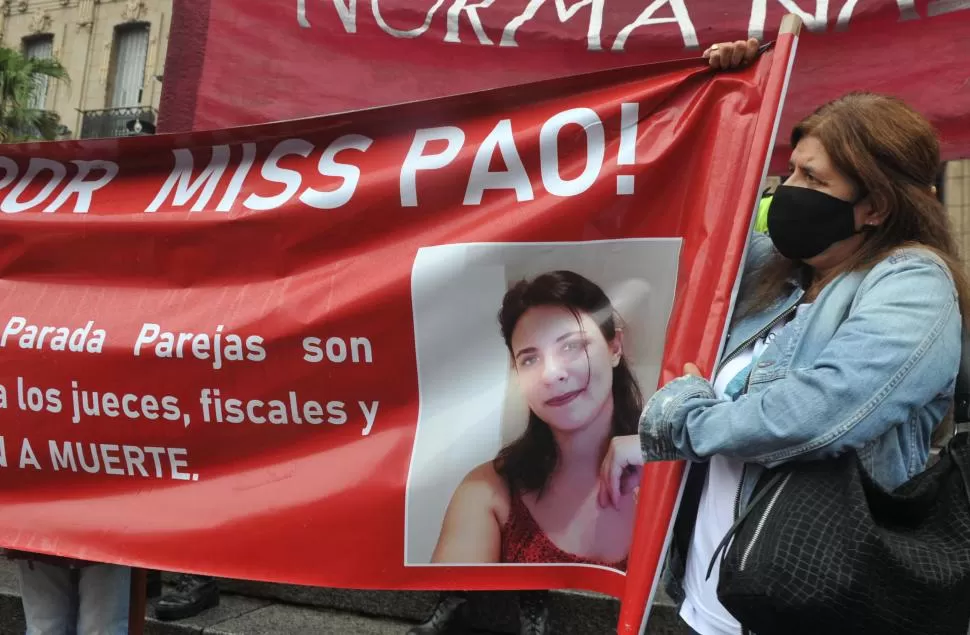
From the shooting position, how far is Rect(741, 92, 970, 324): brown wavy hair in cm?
154

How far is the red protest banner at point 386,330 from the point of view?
2047mm

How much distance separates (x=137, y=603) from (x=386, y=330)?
53.7 inches

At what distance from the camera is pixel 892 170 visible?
5.11ft

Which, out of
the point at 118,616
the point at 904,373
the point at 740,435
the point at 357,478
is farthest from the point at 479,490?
the point at 118,616

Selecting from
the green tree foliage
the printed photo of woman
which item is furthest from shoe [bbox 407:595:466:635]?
the green tree foliage

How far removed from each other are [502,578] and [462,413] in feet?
1.33

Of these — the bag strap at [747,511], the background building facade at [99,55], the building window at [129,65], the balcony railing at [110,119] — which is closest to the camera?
the bag strap at [747,511]

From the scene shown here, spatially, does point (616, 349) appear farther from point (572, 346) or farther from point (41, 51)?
point (41, 51)

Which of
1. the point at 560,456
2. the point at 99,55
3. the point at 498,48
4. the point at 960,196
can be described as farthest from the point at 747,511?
the point at 99,55

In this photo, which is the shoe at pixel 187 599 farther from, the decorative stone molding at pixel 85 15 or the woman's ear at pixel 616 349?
the decorative stone molding at pixel 85 15

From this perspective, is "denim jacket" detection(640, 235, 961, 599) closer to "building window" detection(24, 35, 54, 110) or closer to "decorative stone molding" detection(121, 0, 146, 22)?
"decorative stone molding" detection(121, 0, 146, 22)

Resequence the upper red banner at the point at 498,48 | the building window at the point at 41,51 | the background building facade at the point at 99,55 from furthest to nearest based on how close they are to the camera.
→ 1. the building window at the point at 41,51
2. the background building facade at the point at 99,55
3. the upper red banner at the point at 498,48

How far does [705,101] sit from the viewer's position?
2.06m

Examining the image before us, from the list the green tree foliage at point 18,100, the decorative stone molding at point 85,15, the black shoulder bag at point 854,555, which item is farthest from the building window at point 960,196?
the decorative stone molding at point 85,15
